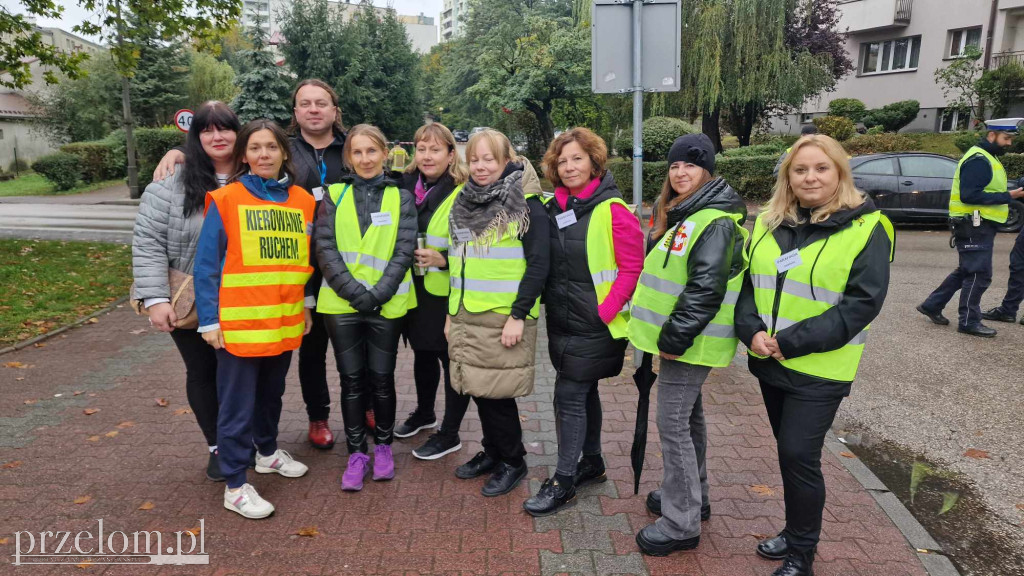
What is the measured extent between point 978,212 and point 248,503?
6.89 m

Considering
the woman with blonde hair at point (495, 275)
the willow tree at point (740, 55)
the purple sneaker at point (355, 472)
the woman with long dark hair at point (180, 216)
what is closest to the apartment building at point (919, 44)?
the willow tree at point (740, 55)

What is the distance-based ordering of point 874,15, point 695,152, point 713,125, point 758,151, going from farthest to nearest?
point 874,15 → point 713,125 → point 758,151 → point 695,152

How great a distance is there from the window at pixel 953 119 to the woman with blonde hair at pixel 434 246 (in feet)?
89.4

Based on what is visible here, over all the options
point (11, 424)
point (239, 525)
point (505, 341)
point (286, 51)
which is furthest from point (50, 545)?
point (286, 51)

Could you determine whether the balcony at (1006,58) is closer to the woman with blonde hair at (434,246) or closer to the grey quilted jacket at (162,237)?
the woman with blonde hair at (434,246)

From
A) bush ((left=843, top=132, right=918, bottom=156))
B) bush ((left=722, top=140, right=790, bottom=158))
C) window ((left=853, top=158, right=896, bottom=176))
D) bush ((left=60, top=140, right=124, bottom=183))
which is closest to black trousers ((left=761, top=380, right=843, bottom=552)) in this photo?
window ((left=853, top=158, right=896, bottom=176))

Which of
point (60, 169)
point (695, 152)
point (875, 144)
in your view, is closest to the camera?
point (695, 152)

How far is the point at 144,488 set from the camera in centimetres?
374

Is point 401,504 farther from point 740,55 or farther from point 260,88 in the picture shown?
point 260,88

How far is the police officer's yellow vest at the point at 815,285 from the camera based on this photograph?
259 centimetres

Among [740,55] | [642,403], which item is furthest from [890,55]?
[642,403]

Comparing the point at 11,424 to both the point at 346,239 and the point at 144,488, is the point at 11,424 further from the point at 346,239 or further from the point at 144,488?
the point at 346,239

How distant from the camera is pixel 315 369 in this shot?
4242mm

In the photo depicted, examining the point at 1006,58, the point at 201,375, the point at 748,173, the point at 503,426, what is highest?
the point at 1006,58
